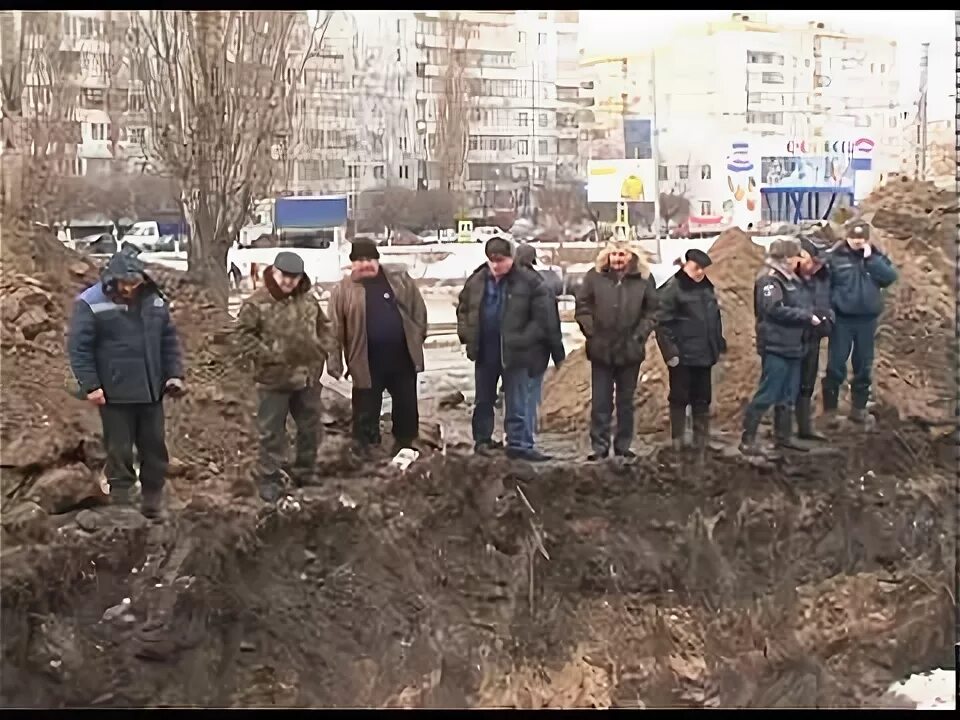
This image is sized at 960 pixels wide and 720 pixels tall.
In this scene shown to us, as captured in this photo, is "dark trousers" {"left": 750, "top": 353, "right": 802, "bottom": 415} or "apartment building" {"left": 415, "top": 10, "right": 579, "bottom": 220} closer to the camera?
"apartment building" {"left": 415, "top": 10, "right": 579, "bottom": 220}

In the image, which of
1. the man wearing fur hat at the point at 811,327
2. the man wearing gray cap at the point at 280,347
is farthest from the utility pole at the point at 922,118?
the man wearing gray cap at the point at 280,347

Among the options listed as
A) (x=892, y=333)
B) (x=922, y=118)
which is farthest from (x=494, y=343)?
(x=922, y=118)

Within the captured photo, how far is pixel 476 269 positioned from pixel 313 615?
121cm

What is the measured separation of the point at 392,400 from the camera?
330 centimetres

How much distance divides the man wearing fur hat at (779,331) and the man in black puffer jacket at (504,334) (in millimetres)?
711

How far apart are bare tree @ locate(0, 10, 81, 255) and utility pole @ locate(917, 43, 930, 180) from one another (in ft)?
8.75

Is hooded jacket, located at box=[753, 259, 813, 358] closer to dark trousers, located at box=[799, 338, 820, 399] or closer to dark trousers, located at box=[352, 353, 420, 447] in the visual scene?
dark trousers, located at box=[799, 338, 820, 399]

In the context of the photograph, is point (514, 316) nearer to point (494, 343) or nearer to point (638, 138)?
point (494, 343)

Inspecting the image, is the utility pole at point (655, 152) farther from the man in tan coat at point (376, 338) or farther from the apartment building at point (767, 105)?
the man in tan coat at point (376, 338)

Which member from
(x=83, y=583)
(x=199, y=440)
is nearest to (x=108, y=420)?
(x=199, y=440)

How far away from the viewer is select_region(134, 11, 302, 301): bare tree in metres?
3.17

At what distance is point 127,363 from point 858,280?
93.3 inches

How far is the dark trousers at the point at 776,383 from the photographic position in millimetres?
3375

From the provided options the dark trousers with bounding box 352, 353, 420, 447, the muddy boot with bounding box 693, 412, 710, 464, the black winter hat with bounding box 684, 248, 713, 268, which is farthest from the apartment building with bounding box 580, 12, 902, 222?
the dark trousers with bounding box 352, 353, 420, 447
